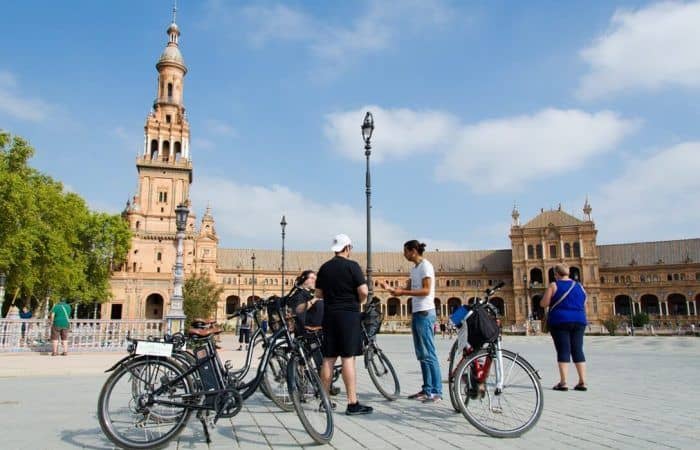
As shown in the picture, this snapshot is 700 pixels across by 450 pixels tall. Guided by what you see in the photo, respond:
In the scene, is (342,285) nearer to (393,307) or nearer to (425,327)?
(425,327)

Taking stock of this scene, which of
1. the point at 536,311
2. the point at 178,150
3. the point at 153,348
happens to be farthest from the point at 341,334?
the point at 536,311

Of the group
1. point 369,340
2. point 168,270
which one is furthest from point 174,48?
point 369,340

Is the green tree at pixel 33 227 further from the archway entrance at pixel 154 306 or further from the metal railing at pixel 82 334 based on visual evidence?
the archway entrance at pixel 154 306

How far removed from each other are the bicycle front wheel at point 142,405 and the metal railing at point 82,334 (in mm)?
14041

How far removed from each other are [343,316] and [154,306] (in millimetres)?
66495

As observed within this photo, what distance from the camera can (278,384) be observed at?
22.1 ft

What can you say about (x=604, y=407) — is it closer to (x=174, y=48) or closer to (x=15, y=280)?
(x=15, y=280)

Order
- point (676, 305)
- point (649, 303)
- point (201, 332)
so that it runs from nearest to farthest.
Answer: point (201, 332)
point (676, 305)
point (649, 303)

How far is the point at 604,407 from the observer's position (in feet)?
22.0

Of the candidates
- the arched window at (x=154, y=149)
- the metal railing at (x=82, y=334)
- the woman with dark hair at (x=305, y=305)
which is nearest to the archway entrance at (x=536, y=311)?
the arched window at (x=154, y=149)

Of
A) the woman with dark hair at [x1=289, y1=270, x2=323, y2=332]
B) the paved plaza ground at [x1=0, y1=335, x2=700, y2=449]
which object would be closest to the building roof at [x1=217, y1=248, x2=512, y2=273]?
the paved plaza ground at [x1=0, y1=335, x2=700, y2=449]

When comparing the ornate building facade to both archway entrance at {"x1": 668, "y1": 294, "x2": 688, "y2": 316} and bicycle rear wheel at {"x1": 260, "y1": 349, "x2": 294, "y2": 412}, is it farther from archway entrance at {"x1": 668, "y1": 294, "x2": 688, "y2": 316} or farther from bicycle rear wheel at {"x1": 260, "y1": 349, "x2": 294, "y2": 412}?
bicycle rear wheel at {"x1": 260, "y1": 349, "x2": 294, "y2": 412}

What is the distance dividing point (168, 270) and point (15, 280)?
33.3 meters

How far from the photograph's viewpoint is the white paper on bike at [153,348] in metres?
4.77
